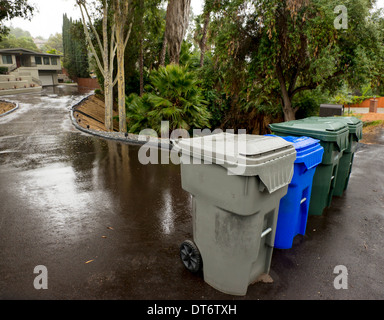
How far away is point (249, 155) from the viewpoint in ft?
8.19

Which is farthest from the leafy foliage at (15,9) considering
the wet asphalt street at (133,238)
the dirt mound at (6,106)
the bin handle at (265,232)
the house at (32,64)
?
the house at (32,64)

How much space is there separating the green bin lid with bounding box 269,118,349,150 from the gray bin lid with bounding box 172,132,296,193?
1434mm

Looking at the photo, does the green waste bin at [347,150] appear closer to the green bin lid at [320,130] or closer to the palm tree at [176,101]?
the green bin lid at [320,130]

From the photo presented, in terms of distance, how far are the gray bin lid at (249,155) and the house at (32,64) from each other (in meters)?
41.9

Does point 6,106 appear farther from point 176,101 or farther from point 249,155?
point 249,155

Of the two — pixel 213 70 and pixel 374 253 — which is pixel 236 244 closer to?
pixel 374 253

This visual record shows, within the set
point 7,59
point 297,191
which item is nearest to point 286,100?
point 297,191

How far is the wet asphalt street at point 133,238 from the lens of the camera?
2.99 m

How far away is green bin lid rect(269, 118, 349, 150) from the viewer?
4.04 m

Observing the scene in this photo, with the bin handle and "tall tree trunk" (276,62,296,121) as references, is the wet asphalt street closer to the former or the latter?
the bin handle

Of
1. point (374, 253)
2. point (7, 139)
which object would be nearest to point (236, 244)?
point (374, 253)

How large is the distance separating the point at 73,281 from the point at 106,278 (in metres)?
0.35

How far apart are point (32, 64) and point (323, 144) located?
49.2 meters

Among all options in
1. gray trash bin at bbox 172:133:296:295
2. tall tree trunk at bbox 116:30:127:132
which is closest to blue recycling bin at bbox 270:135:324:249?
gray trash bin at bbox 172:133:296:295
